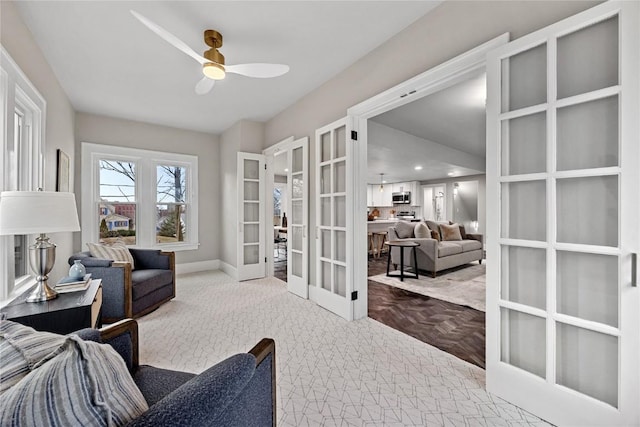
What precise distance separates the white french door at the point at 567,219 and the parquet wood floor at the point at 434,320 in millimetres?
615

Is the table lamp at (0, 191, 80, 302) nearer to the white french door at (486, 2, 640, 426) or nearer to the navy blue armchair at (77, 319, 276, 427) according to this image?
the navy blue armchair at (77, 319, 276, 427)

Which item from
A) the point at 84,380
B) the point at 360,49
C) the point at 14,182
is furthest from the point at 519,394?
the point at 14,182

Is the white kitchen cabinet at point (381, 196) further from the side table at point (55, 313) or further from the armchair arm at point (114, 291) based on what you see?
the side table at point (55, 313)

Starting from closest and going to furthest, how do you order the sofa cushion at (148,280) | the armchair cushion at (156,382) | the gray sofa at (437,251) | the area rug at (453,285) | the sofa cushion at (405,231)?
1. the armchair cushion at (156,382)
2. the sofa cushion at (148,280)
3. the area rug at (453,285)
4. the gray sofa at (437,251)
5. the sofa cushion at (405,231)

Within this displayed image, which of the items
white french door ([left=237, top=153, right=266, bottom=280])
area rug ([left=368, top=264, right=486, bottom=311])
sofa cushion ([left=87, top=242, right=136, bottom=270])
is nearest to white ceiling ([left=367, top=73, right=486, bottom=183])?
white french door ([left=237, top=153, right=266, bottom=280])

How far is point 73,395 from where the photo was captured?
55 centimetres

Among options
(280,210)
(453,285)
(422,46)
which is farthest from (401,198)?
(422,46)

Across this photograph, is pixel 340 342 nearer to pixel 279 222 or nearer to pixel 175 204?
pixel 175 204

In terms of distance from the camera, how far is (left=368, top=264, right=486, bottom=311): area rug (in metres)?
3.50

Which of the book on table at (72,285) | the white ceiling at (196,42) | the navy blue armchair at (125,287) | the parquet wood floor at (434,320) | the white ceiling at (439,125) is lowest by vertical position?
the parquet wood floor at (434,320)

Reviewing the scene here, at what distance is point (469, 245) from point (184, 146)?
5.85 metres

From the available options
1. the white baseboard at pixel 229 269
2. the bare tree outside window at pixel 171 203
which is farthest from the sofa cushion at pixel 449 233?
the bare tree outside window at pixel 171 203

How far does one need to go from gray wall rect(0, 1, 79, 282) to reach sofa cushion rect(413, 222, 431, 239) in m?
5.23

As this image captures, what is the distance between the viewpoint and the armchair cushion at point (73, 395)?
0.51m
